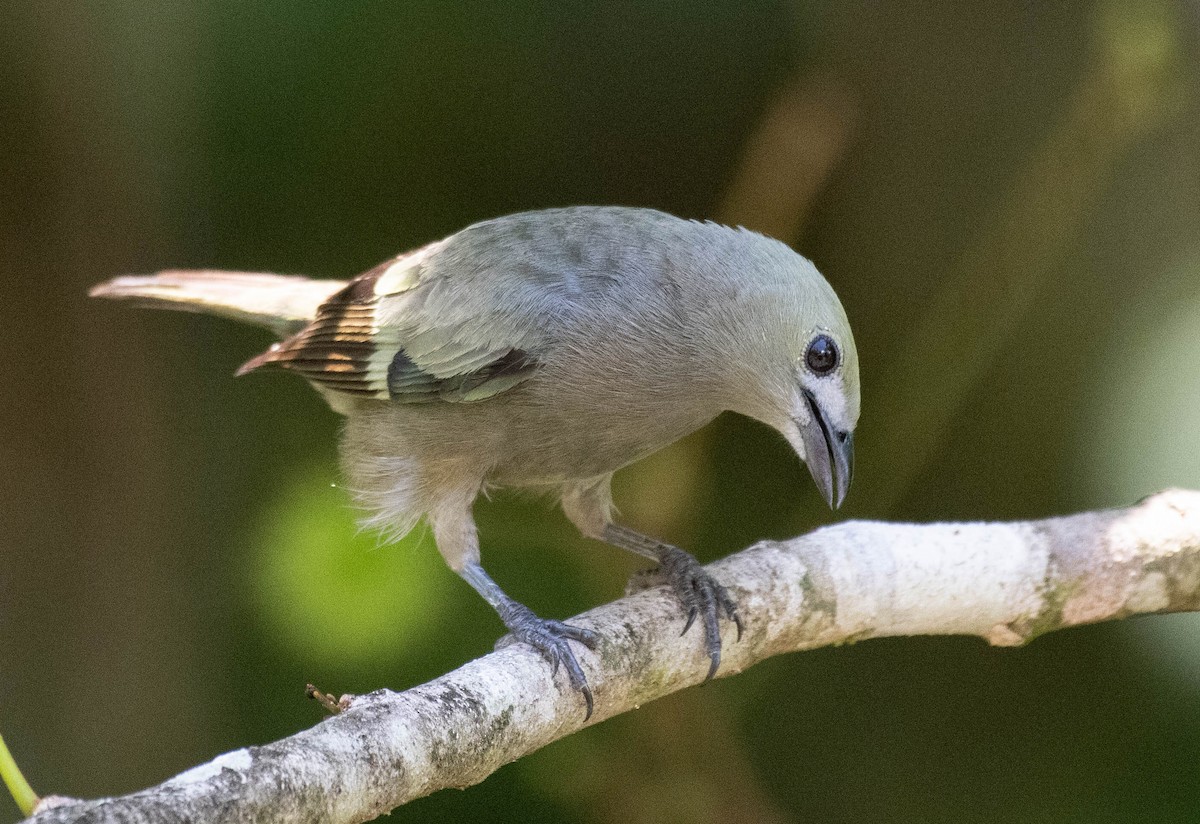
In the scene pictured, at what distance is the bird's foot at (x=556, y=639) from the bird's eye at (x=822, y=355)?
3.10 feet

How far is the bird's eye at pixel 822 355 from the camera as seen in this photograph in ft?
10.1

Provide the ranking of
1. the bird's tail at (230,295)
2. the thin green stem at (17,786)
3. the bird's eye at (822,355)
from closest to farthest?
the thin green stem at (17,786)
the bird's eye at (822,355)
the bird's tail at (230,295)

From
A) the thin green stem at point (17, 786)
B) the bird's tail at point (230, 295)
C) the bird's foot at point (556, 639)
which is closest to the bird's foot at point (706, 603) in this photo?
the bird's foot at point (556, 639)

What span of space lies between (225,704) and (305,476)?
3.67 ft

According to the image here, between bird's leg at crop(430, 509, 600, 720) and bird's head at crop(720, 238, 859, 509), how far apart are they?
80 centimetres

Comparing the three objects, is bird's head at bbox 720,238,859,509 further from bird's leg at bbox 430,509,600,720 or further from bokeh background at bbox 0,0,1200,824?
bokeh background at bbox 0,0,1200,824

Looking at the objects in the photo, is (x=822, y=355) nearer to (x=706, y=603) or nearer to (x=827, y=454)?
(x=827, y=454)

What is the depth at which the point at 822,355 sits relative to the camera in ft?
10.1

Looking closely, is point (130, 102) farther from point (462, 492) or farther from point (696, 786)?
point (696, 786)

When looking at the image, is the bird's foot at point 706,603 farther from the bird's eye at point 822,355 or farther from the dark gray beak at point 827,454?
the bird's eye at point 822,355

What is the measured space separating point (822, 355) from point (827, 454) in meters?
0.27

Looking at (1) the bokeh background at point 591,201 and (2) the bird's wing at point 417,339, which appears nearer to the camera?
(2) the bird's wing at point 417,339

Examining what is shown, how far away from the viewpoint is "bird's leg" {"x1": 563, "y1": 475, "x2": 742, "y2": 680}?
3162mm

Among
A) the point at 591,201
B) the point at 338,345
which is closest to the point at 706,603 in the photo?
the point at 338,345
